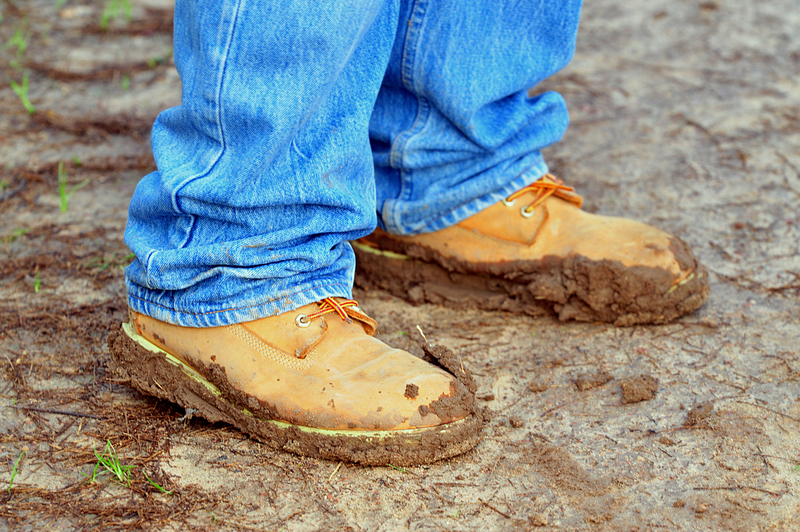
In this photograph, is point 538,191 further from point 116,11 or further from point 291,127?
point 116,11

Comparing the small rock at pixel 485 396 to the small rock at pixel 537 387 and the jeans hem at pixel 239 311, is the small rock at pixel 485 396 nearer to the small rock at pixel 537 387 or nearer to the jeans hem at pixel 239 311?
the small rock at pixel 537 387

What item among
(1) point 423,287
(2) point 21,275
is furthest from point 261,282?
(2) point 21,275

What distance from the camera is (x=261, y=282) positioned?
125cm

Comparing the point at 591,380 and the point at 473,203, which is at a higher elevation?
the point at 473,203

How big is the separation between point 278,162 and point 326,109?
125mm

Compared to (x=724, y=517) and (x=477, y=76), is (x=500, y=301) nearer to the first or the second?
(x=477, y=76)

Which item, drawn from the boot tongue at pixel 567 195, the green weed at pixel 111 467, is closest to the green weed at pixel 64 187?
the green weed at pixel 111 467

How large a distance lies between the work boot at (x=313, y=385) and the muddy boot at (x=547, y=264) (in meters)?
0.44

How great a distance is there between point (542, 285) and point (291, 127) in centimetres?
76

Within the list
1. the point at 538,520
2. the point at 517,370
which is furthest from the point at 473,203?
the point at 538,520

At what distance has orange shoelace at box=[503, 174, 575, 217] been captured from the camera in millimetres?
1670

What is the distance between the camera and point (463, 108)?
1.51m

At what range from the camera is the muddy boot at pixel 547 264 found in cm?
160

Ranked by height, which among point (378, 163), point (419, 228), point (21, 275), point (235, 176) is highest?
point (235, 176)
